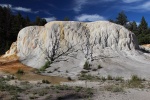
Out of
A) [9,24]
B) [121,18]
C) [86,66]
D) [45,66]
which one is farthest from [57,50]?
[121,18]

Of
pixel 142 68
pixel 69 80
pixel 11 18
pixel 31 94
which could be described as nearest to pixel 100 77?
pixel 69 80

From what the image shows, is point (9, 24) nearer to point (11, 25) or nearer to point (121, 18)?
point (11, 25)

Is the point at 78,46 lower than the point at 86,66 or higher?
higher

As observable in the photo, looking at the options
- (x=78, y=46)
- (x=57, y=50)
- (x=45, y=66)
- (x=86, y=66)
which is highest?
(x=78, y=46)

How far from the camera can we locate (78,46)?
27797 millimetres

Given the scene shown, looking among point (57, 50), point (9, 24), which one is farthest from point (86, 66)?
point (9, 24)

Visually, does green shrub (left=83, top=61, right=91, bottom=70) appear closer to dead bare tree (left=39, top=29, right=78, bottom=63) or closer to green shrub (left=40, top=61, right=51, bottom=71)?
dead bare tree (left=39, top=29, right=78, bottom=63)

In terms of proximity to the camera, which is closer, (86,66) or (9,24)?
(86,66)

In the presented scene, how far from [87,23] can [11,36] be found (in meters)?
31.9

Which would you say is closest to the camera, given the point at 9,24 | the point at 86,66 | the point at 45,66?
the point at 86,66

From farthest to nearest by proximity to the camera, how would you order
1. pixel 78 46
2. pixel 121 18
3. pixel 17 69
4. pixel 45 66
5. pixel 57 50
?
pixel 121 18
pixel 78 46
pixel 57 50
pixel 45 66
pixel 17 69

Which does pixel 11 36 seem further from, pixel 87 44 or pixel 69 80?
pixel 69 80

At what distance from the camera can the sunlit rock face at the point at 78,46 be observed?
2603 cm

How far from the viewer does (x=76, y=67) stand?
2509 centimetres
